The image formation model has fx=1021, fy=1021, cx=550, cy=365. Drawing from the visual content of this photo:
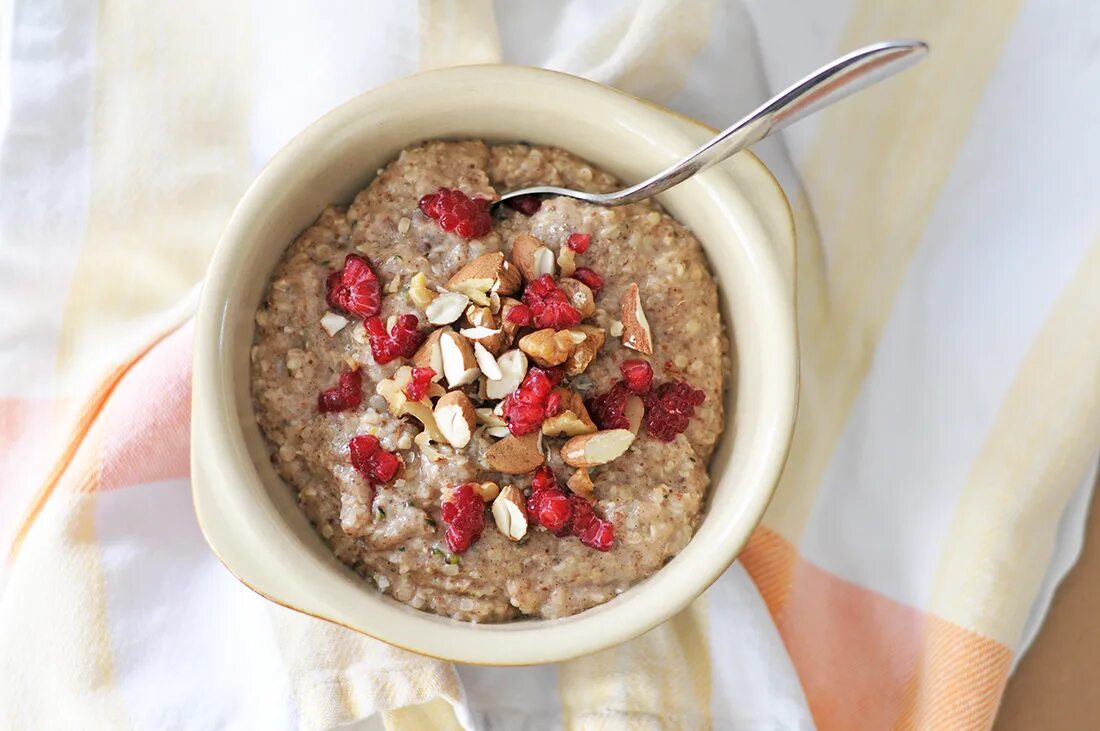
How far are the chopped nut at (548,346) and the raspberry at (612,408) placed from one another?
10cm

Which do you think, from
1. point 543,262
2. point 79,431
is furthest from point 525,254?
point 79,431

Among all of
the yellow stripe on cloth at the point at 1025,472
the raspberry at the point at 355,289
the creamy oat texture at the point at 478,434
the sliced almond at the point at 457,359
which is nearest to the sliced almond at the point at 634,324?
the creamy oat texture at the point at 478,434

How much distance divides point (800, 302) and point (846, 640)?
0.65m

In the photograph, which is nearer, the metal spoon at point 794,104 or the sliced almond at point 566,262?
the metal spoon at point 794,104

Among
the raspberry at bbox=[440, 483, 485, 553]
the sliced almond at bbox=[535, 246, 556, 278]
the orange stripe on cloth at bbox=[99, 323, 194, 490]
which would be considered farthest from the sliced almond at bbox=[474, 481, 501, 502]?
the orange stripe on cloth at bbox=[99, 323, 194, 490]

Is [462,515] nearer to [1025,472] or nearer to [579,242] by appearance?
[579,242]

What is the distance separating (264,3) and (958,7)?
1269mm

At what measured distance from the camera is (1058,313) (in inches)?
75.4

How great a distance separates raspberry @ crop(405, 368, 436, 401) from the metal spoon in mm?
377

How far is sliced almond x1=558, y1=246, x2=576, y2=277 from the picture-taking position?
1551 mm

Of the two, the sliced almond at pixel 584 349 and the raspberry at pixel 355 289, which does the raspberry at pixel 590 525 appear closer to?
the sliced almond at pixel 584 349

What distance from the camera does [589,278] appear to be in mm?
1559

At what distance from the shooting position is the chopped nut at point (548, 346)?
4.85ft

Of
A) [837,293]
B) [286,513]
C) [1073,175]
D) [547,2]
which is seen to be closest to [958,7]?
[1073,175]
